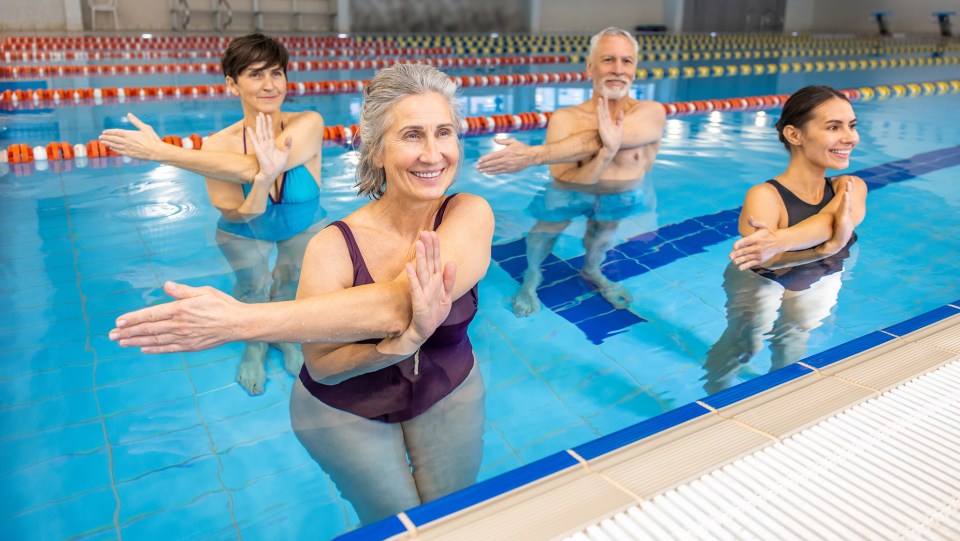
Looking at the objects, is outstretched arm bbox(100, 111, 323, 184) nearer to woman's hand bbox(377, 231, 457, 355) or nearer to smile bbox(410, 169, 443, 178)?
smile bbox(410, 169, 443, 178)

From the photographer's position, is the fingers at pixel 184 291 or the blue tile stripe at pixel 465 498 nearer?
the blue tile stripe at pixel 465 498

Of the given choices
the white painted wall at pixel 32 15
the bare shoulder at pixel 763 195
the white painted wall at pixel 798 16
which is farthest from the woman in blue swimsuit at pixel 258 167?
the white painted wall at pixel 798 16

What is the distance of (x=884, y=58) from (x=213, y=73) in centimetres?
1282

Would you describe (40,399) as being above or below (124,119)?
below

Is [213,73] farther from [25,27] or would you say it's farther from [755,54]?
[755,54]

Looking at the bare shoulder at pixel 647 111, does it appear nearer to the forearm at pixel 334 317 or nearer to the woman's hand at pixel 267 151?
the woman's hand at pixel 267 151

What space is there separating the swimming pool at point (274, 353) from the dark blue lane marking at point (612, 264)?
16 mm

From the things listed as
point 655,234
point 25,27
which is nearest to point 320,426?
point 655,234

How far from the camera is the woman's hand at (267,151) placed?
3396mm

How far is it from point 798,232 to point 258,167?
8.26 feet

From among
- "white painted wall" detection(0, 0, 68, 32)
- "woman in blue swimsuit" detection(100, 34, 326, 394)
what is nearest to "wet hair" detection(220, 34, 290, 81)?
"woman in blue swimsuit" detection(100, 34, 326, 394)

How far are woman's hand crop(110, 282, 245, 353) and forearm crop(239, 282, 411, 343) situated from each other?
5cm

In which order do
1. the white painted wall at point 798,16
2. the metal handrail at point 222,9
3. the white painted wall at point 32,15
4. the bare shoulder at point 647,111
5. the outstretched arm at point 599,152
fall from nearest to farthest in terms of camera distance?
the outstretched arm at point 599,152 → the bare shoulder at point 647,111 → the white painted wall at point 32,15 → the metal handrail at point 222,9 → the white painted wall at point 798,16

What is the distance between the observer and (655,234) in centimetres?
458
